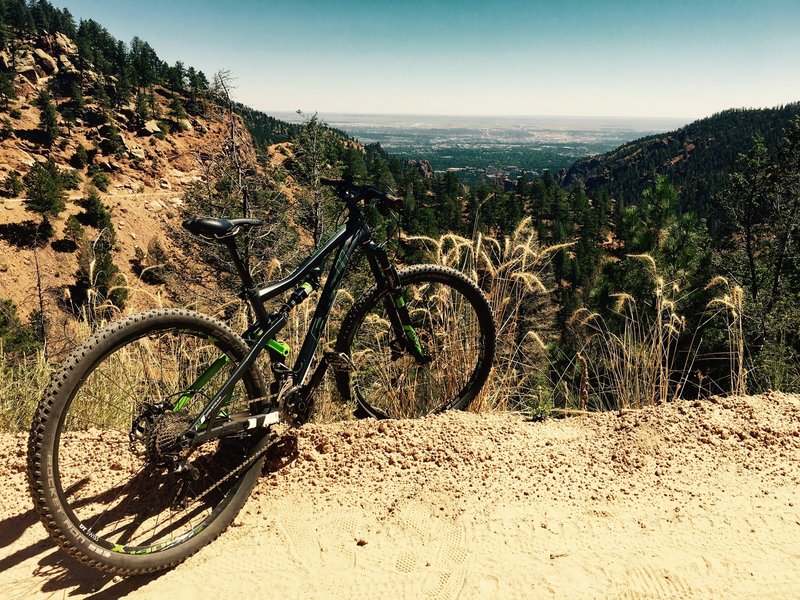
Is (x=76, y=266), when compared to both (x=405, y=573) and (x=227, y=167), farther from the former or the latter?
(x=405, y=573)

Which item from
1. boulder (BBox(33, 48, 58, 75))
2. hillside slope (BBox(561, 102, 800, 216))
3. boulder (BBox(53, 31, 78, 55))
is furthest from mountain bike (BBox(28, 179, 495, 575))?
hillside slope (BBox(561, 102, 800, 216))

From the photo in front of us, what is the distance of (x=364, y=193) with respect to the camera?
2875mm

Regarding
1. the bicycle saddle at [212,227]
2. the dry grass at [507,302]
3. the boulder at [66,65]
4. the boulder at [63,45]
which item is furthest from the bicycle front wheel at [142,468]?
the boulder at [63,45]

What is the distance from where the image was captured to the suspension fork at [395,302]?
3.01 meters

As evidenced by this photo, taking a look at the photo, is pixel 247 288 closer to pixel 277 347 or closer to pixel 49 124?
pixel 277 347

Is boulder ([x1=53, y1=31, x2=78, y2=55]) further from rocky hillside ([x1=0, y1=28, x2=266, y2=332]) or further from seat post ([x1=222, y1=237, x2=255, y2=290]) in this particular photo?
seat post ([x1=222, y1=237, x2=255, y2=290])

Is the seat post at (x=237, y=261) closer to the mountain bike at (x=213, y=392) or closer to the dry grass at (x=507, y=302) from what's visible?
the mountain bike at (x=213, y=392)

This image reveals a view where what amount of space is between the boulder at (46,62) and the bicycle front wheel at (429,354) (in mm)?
90105

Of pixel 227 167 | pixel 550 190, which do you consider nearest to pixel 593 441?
pixel 227 167

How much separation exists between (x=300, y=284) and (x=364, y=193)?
0.71 m

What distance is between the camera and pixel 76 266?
39562 mm

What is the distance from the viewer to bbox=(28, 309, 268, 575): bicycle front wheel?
1802 mm

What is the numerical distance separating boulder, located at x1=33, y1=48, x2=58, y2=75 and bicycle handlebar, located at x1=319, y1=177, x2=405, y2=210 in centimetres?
9008

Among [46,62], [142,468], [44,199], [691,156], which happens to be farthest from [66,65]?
[691,156]
